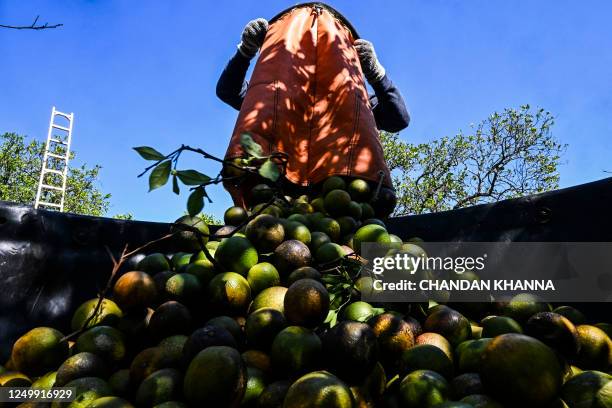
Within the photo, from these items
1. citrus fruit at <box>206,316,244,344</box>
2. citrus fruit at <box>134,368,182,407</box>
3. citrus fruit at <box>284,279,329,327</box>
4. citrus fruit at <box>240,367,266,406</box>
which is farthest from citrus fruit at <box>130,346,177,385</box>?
citrus fruit at <box>284,279,329,327</box>

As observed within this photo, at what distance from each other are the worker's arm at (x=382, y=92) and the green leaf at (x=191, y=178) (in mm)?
3825

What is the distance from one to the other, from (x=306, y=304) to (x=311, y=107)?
301 centimetres

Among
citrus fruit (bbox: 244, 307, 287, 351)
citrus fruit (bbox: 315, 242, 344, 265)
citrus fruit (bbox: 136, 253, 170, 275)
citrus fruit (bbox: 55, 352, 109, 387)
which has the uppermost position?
citrus fruit (bbox: 315, 242, 344, 265)

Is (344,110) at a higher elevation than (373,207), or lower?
higher

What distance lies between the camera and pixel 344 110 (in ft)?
13.7

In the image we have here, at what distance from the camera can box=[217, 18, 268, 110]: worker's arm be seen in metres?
5.16

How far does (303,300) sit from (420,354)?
56cm

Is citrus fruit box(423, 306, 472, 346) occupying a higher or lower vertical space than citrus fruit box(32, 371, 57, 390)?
higher

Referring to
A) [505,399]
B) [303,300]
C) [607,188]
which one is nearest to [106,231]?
[303,300]

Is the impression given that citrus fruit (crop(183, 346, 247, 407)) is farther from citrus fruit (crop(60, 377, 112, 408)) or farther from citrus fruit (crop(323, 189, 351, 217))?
citrus fruit (crop(323, 189, 351, 217))

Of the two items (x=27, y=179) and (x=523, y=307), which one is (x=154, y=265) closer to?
(x=523, y=307)

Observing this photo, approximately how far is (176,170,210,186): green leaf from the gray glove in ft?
12.0

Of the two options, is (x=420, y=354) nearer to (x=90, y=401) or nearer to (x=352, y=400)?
(x=352, y=400)

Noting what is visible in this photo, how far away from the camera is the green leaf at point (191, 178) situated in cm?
200
